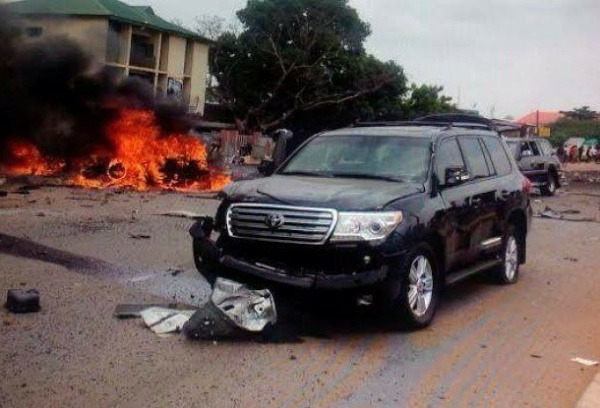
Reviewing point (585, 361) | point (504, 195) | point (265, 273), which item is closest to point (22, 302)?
point (265, 273)

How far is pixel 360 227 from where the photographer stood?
17.7ft

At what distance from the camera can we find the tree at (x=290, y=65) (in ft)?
117

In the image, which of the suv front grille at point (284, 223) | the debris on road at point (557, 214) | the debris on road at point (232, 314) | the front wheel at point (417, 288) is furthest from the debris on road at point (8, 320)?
the debris on road at point (557, 214)

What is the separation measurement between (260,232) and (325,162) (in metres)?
1.57

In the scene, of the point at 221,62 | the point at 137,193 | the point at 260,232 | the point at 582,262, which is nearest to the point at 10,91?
the point at 260,232

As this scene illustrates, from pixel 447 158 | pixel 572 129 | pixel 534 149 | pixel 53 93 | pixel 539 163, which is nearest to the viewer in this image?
pixel 447 158

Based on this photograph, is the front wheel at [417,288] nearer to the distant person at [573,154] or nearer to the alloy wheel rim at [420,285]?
the alloy wheel rim at [420,285]

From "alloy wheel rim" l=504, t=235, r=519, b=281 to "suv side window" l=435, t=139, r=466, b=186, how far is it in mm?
1477

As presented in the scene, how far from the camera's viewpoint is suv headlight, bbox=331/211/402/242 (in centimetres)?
538

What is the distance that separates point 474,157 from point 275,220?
9.89 ft

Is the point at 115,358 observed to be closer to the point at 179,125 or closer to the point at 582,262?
the point at 582,262

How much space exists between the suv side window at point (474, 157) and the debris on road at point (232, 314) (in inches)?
121

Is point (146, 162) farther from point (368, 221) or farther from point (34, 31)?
point (368, 221)

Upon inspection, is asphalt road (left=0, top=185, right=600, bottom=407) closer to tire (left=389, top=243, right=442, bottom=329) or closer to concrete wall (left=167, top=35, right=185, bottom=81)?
tire (left=389, top=243, right=442, bottom=329)
